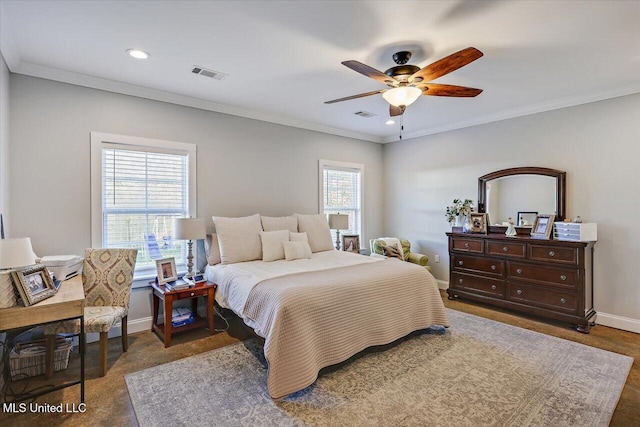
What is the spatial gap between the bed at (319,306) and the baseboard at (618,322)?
2.00m

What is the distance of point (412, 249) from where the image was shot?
5.63 m

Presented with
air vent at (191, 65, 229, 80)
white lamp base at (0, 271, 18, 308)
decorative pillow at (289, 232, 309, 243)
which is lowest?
white lamp base at (0, 271, 18, 308)

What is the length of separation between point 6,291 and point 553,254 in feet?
16.3

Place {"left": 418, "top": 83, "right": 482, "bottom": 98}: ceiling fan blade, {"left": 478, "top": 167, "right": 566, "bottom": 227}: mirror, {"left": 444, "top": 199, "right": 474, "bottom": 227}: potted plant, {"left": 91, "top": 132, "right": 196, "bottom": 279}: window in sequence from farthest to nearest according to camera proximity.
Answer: {"left": 444, "top": 199, "right": 474, "bottom": 227}: potted plant < {"left": 478, "top": 167, "right": 566, "bottom": 227}: mirror < {"left": 91, "top": 132, "right": 196, "bottom": 279}: window < {"left": 418, "top": 83, "right": 482, "bottom": 98}: ceiling fan blade

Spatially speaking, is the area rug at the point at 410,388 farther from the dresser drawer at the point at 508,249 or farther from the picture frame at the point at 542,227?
the picture frame at the point at 542,227

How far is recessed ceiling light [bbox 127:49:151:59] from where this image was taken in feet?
8.74

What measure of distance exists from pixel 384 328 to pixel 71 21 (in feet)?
11.3

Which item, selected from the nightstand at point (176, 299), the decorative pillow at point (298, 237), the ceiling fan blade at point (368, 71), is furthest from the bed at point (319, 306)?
the ceiling fan blade at point (368, 71)

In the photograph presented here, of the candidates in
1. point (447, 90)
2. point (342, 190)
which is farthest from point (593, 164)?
point (342, 190)

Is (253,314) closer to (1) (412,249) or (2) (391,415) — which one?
(2) (391,415)

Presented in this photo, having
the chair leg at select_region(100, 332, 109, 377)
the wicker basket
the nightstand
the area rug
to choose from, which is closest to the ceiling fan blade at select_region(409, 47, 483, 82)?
the area rug

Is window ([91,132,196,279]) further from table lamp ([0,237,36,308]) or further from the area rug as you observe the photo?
the area rug

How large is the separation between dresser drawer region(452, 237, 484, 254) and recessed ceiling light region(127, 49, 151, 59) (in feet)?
14.2

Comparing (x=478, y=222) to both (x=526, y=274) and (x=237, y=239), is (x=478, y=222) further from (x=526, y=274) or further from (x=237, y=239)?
(x=237, y=239)
